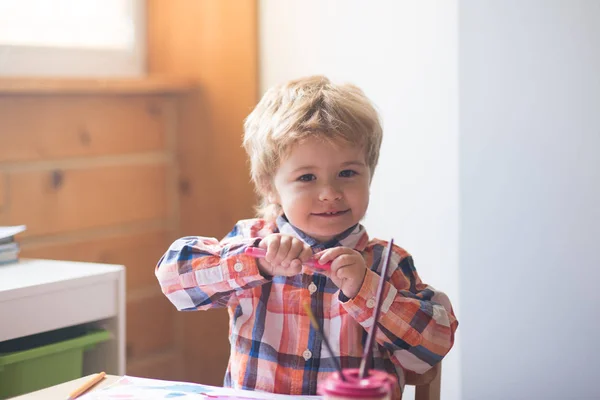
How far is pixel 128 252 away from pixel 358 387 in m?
1.75

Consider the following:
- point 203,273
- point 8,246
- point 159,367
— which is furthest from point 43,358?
point 159,367

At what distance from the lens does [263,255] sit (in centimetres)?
124

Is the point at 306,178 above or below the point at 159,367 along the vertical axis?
above

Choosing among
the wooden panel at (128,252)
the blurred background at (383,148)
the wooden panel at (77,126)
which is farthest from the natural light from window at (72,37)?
the wooden panel at (128,252)

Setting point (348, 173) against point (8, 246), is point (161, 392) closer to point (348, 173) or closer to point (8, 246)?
point (348, 173)

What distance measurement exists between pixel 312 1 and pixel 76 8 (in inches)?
26.0

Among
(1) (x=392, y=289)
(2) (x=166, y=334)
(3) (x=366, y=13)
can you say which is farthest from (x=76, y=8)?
(1) (x=392, y=289)

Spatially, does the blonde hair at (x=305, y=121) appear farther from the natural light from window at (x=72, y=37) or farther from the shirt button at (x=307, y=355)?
the natural light from window at (x=72, y=37)

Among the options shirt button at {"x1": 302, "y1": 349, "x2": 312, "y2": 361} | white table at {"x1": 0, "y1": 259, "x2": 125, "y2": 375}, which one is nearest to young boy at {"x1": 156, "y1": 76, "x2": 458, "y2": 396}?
shirt button at {"x1": 302, "y1": 349, "x2": 312, "y2": 361}

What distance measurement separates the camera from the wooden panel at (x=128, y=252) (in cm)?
226

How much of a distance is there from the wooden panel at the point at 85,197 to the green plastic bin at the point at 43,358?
1.57 feet

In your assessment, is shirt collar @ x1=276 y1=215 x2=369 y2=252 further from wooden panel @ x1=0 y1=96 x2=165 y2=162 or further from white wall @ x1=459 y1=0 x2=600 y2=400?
wooden panel @ x1=0 y1=96 x2=165 y2=162

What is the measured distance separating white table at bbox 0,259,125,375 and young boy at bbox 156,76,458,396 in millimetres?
316

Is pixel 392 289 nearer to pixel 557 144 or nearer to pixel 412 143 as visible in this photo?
pixel 557 144
